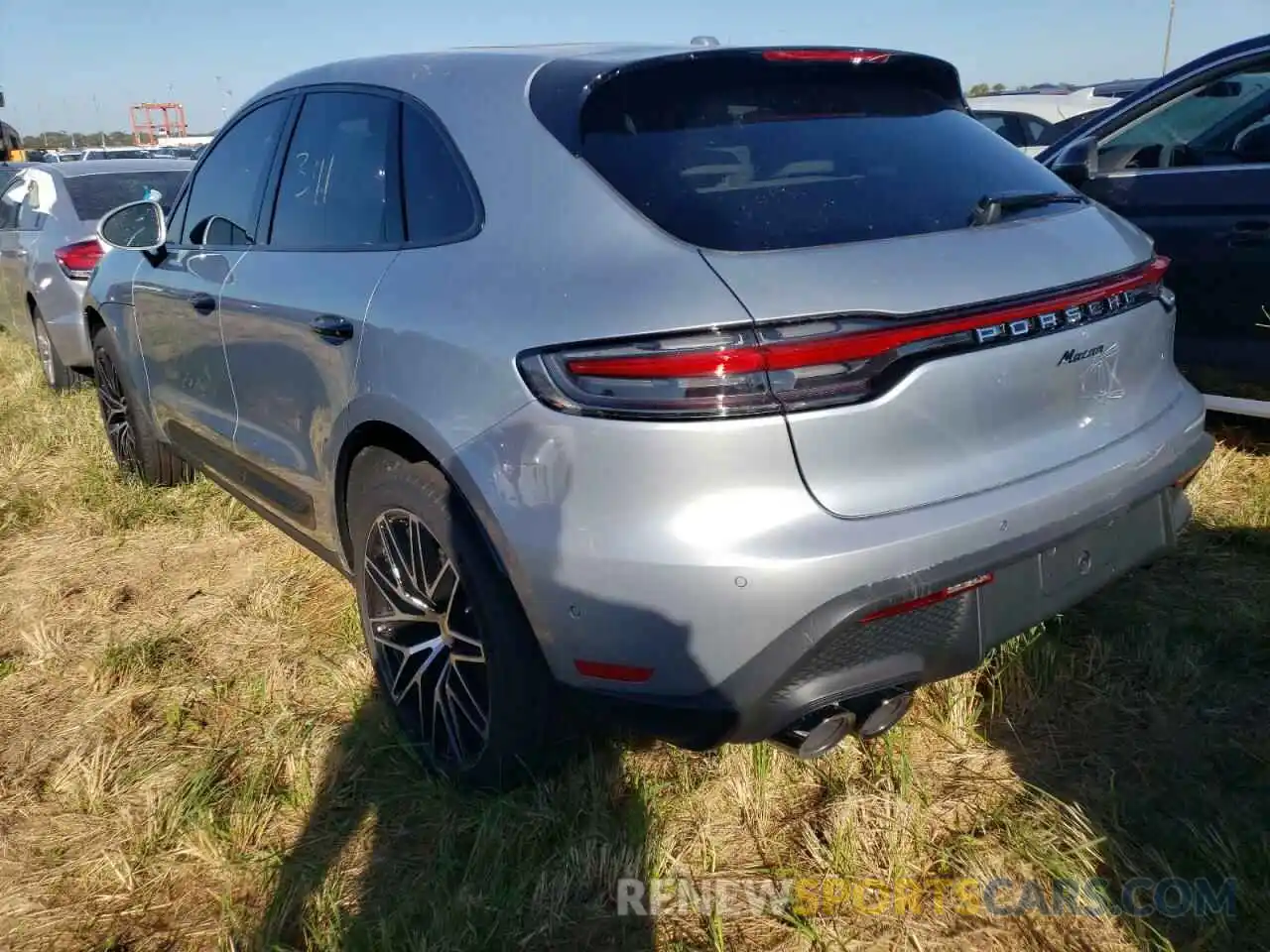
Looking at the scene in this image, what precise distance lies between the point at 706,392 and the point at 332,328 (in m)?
1.10

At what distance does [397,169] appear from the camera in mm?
2469

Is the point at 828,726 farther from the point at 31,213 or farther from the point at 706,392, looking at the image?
the point at 31,213

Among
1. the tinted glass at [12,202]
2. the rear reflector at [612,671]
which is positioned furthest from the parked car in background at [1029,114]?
the rear reflector at [612,671]

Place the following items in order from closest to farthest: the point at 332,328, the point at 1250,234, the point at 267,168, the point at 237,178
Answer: the point at 332,328 < the point at 267,168 < the point at 237,178 < the point at 1250,234

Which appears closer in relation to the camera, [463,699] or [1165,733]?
[463,699]

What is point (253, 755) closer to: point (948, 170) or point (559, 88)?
point (559, 88)

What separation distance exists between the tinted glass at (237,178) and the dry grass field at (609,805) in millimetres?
1318

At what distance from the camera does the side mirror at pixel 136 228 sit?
11.8 ft

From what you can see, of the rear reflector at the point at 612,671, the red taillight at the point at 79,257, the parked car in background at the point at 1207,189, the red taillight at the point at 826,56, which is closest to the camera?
the rear reflector at the point at 612,671

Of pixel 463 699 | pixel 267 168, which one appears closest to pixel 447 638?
pixel 463 699

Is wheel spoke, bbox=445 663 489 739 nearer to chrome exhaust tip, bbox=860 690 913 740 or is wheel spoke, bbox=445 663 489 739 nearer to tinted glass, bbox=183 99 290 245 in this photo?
chrome exhaust tip, bbox=860 690 913 740

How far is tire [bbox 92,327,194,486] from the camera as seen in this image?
421 centimetres

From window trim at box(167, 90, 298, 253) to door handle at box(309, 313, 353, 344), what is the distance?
66cm

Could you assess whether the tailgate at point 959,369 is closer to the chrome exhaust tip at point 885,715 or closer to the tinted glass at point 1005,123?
the chrome exhaust tip at point 885,715
